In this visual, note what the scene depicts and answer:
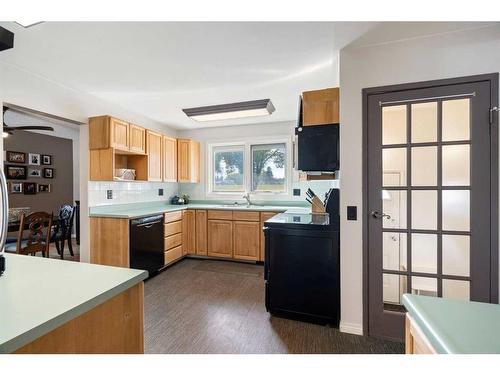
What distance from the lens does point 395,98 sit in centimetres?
189

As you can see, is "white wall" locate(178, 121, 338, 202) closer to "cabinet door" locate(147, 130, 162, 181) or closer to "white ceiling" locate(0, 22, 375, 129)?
"cabinet door" locate(147, 130, 162, 181)

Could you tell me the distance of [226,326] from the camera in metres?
2.11

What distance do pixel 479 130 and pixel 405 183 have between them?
0.57 m

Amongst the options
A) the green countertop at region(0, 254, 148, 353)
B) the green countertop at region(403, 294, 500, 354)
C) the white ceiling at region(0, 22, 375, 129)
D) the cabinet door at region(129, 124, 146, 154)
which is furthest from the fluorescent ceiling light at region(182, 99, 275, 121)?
the green countertop at region(403, 294, 500, 354)

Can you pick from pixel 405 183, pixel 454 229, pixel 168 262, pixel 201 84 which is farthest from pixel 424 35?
pixel 168 262

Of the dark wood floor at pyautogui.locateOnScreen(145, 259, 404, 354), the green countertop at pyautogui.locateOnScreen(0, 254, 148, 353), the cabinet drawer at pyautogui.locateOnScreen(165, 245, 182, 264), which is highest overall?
the green countertop at pyautogui.locateOnScreen(0, 254, 148, 353)

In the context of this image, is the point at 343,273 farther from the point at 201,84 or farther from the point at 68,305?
the point at 201,84

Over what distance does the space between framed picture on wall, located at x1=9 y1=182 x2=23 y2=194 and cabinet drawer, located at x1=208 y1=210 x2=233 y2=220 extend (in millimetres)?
4280

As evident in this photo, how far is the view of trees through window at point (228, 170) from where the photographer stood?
4618 millimetres

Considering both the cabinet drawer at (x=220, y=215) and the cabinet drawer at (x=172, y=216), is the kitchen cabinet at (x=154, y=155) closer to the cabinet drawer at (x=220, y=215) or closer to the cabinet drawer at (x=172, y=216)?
the cabinet drawer at (x=172, y=216)

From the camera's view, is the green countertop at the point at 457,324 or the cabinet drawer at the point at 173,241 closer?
the green countertop at the point at 457,324

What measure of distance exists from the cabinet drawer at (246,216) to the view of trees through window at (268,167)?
81 cm

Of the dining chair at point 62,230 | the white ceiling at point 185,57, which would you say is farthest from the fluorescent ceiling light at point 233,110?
the dining chair at point 62,230

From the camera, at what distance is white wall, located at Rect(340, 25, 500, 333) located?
1.74 meters
